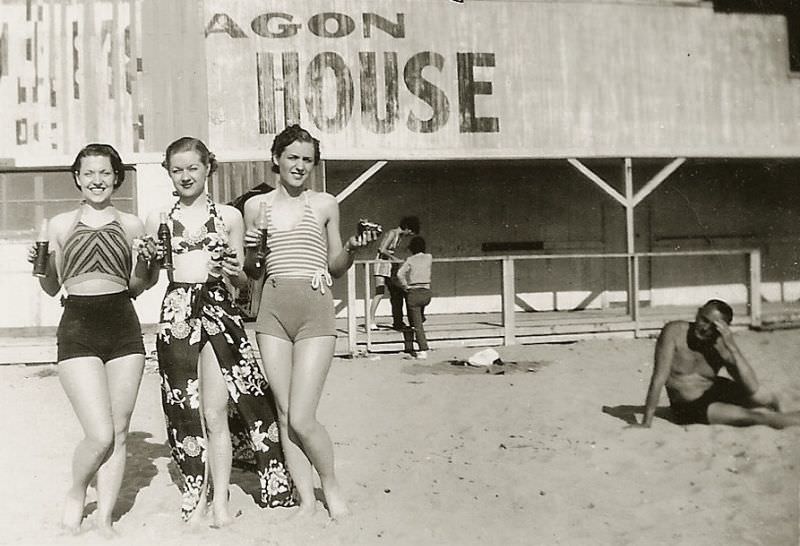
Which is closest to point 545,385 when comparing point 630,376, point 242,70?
point 630,376

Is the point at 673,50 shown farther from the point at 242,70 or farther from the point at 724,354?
the point at 724,354

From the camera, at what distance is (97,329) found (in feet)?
12.5

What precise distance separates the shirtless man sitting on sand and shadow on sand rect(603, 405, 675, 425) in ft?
0.77

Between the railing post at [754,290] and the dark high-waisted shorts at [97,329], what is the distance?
10.1m

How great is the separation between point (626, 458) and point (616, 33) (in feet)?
30.4

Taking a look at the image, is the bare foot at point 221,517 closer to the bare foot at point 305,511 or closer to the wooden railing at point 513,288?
the bare foot at point 305,511

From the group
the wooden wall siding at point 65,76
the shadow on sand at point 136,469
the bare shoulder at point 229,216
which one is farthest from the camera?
the wooden wall siding at point 65,76

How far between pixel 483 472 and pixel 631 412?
2115mm

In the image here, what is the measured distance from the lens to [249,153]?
1093 cm

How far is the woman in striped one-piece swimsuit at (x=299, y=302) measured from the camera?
3.94 metres

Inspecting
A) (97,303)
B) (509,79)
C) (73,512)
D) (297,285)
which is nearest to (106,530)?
(73,512)

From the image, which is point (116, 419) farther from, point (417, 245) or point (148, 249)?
point (417, 245)

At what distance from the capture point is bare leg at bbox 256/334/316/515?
395 centimetres

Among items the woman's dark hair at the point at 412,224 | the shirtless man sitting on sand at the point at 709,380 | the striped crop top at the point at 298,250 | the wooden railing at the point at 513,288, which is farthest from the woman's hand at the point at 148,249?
the woman's dark hair at the point at 412,224
